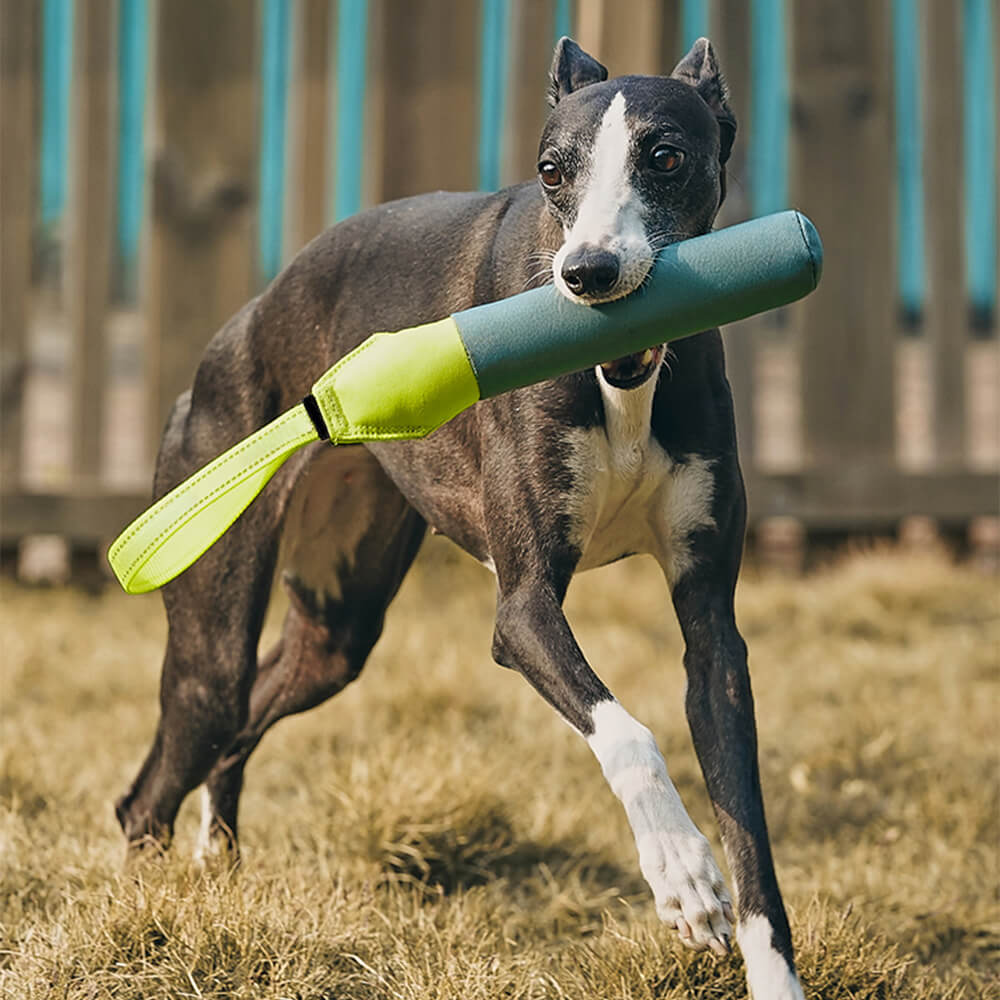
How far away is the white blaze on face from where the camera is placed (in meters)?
2.32

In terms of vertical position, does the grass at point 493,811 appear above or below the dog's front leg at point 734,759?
below

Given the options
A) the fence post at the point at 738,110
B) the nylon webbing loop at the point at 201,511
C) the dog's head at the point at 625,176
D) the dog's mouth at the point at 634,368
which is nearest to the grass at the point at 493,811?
the nylon webbing loop at the point at 201,511

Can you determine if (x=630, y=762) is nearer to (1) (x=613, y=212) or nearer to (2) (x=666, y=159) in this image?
(1) (x=613, y=212)

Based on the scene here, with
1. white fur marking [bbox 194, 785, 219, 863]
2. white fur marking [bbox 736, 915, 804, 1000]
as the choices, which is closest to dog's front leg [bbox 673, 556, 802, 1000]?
A: white fur marking [bbox 736, 915, 804, 1000]

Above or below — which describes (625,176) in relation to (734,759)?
above

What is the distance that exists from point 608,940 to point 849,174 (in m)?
3.71

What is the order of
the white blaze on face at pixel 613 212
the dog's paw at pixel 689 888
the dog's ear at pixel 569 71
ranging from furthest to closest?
the dog's ear at pixel 569 71
the white blaze on face at pixel 613 212
the dog's paw at pixel 689 888

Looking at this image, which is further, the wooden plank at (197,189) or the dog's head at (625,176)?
the wooden plank at (197,189)

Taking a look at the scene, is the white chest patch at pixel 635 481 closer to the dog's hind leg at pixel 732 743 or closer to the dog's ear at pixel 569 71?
the dog's hind leg at pixel 732 743

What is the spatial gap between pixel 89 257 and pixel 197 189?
0.47 m

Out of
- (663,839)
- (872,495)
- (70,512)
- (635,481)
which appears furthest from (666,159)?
(70,512)

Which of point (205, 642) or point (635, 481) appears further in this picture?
point (205, 642)

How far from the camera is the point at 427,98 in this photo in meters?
5.45

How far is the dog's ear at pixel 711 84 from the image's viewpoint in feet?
8.63
